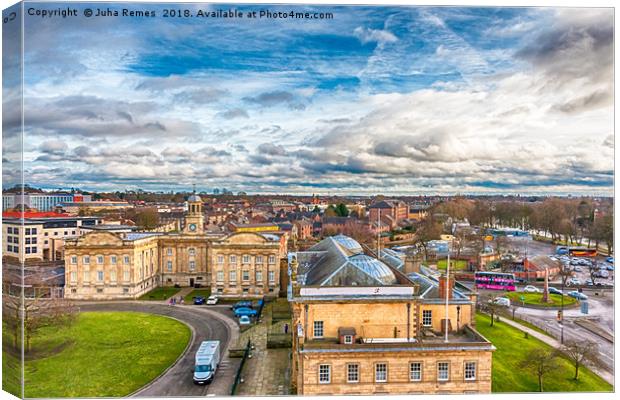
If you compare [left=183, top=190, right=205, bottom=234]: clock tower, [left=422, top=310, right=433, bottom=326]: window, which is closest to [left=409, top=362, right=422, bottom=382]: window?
[left=422, top=310, right=433, bottom=326]: window

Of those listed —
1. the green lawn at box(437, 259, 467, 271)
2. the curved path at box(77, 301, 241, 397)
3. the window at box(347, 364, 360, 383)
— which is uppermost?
the window at box(347, 364, 360, 383)

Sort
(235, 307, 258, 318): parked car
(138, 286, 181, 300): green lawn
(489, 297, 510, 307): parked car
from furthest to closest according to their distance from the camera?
(138, 286, 181, 300): green lawn, (489, 297, 510, 307): parked car, (235, 307, 258, 318): parked car

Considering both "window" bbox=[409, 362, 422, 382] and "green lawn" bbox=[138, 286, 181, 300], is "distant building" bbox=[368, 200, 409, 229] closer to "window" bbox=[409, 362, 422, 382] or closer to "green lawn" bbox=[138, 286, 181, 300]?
"green lawn" bbox=[138, 286, 181, 300]

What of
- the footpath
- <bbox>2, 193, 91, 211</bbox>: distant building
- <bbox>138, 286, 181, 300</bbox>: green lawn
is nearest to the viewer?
<bbox>2, 193, 91, 211</bbox>: distant building

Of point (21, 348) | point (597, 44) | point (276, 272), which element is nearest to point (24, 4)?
point (21, 348)

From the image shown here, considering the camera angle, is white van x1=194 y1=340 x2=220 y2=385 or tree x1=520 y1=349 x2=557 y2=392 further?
white van x1=194 y1=340 x2=220 y2=385

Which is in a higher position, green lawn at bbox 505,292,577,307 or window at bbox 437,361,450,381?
window at bbox 437,361,450,381

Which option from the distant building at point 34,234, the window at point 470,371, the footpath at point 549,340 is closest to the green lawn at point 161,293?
the distant building at point 34,234

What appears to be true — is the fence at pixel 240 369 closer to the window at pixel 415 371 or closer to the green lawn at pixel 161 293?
the window at pixel 415 371
